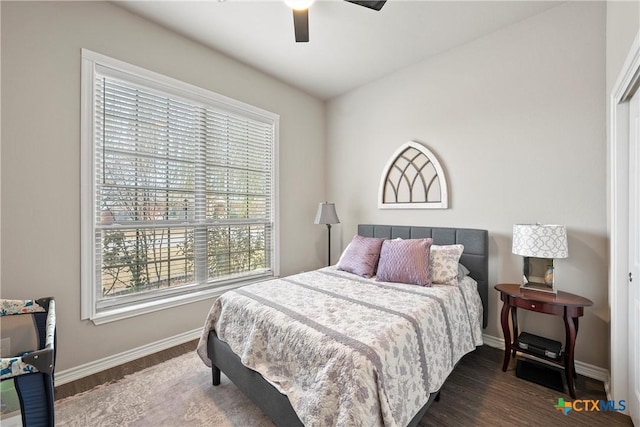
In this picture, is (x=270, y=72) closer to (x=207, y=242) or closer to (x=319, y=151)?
(x=319, y=151)

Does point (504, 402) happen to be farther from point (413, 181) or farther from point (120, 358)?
point (120, 358)

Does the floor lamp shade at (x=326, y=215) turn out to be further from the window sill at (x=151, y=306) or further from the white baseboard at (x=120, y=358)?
the white baseboard at (x=120, y=358)

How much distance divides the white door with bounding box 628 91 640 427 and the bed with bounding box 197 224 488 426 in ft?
2.84

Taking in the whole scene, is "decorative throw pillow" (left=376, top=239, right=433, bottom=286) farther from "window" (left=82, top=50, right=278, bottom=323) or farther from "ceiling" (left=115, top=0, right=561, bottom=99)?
"ceiling" (left=115, top=0, right=561, bottom=99)

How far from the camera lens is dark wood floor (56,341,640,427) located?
1.71m

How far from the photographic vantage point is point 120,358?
237 cm

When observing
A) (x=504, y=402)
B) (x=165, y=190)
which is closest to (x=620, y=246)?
(x=504, y=402)

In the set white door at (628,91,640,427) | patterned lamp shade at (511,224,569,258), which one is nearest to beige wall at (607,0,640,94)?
white door at (628,91,640,427)

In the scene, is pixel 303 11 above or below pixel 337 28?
below

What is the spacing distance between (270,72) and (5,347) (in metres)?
3.46

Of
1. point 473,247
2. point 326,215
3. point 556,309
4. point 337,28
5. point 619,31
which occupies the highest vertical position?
point 337,28

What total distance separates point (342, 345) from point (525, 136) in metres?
2.54

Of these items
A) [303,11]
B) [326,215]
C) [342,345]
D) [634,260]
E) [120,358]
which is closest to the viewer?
[342,345]

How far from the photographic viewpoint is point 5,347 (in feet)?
5.43
